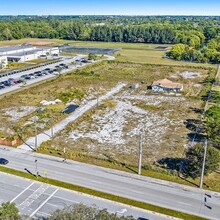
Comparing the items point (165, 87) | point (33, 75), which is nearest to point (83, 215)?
point (165, 87)

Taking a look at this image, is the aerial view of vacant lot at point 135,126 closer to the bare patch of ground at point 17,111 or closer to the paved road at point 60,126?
the paved road at point 60,126

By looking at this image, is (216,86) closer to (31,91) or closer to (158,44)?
(31,91)

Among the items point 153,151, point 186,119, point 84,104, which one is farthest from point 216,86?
point 153,151

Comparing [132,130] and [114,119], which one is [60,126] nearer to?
[114,119]

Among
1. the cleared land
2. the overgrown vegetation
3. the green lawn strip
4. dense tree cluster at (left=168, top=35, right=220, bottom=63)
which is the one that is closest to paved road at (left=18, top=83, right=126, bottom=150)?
the cleared land

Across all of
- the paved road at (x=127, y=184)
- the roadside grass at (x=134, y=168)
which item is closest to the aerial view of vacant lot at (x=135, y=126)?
the roadside grass at (x=134, y=168)
